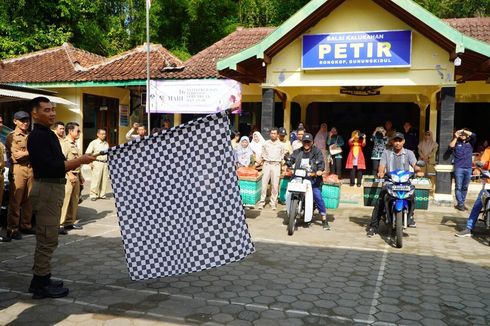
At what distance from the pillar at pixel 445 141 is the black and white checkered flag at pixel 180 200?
8.23 meters

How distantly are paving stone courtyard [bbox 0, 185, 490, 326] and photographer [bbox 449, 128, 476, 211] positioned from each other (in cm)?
285

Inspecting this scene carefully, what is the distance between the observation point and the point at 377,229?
8.26m

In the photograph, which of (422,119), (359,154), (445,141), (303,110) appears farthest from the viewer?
(303,110)

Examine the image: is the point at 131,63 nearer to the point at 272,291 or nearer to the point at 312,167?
the point at 312,167

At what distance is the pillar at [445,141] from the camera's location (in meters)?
10.8

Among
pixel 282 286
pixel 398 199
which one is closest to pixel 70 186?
pixel 282 286

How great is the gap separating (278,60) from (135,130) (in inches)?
189

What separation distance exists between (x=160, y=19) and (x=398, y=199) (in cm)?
2247

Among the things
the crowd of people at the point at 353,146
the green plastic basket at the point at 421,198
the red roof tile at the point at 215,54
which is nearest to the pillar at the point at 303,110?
the crowd of people at the point at 353,146

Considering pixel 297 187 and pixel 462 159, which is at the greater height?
pixel 462 159

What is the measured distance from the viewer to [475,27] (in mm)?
14273

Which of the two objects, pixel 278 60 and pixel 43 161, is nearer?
pixel 43 161

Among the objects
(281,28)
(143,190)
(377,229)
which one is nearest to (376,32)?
(281,28)

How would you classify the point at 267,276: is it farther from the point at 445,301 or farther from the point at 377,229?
the point at 377,229
